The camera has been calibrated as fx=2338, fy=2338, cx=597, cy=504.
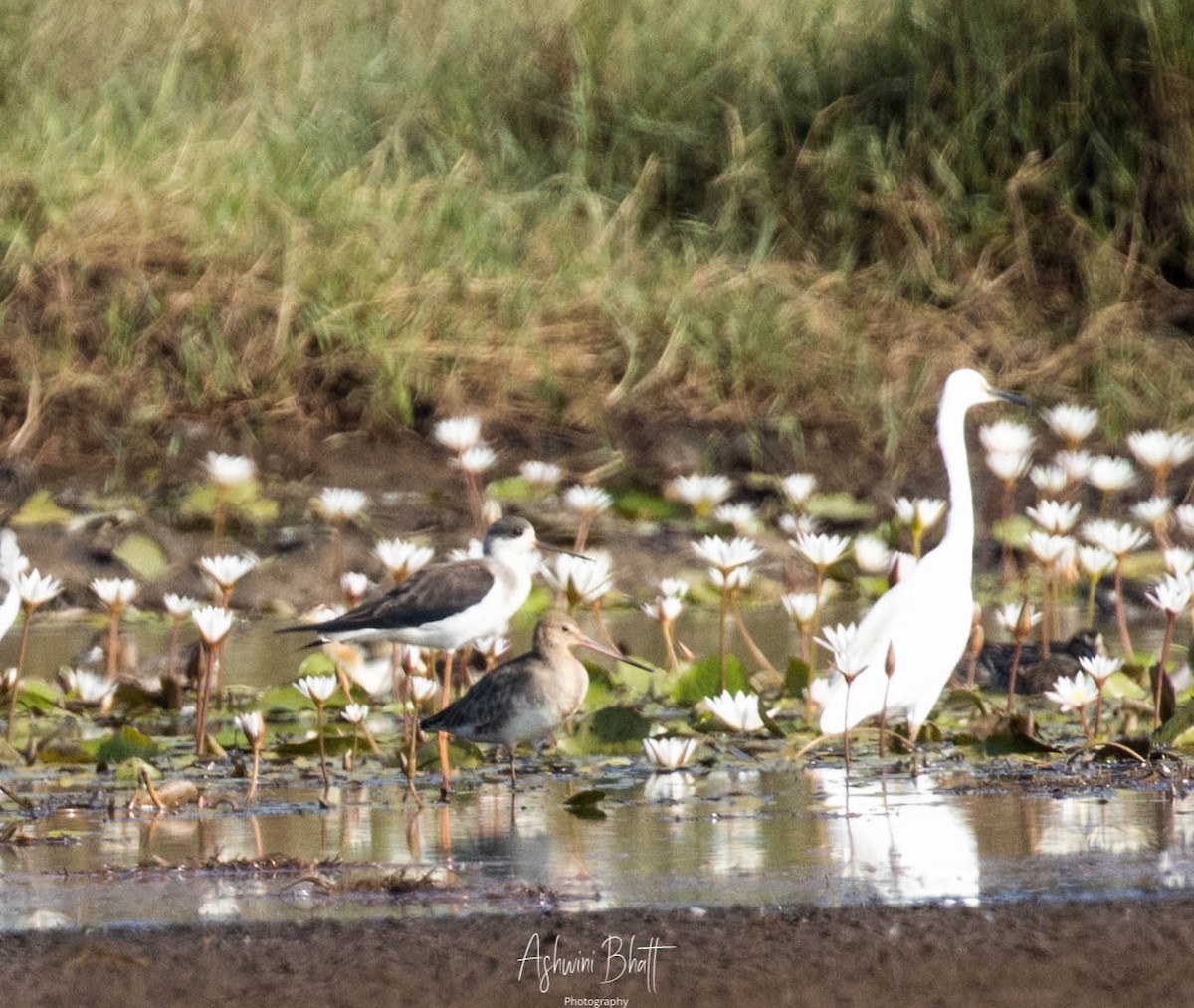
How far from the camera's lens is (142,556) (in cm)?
1105

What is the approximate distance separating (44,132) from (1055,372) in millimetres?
5717

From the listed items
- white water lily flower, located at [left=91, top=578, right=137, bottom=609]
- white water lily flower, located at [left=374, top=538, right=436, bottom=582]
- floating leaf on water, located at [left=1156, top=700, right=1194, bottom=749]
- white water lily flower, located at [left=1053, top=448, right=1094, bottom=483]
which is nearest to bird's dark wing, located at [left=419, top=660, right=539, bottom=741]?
white water lily flower, located at [left=374, top=538, right=436, bottom=582]

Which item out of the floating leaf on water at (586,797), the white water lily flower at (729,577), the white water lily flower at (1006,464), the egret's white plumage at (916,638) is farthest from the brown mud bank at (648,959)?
the white water lily flower at (1006,464)

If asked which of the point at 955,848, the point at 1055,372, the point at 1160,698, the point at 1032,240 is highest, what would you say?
the point at 1032,240

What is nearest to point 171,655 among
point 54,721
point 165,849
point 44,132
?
point 54,721

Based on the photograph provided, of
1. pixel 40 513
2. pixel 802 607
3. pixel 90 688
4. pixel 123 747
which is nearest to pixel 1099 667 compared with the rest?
pixel 802 607

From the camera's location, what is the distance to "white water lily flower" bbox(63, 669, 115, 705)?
25.6 feet

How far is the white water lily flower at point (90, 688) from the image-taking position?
25.6 feet

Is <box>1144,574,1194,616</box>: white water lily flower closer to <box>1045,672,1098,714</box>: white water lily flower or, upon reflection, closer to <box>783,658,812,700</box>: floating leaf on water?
<box>1045,672,1098,714</box>: white water lily flower

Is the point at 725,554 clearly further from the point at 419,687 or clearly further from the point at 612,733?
the point at 419,687

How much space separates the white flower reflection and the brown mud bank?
30 centimetres

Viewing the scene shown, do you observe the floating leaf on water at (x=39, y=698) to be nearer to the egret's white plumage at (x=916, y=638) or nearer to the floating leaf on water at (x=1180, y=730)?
the egret's white plumage at (x=916, y=638)

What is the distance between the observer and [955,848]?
5449 mm

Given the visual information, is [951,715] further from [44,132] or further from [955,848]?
[44,132]
